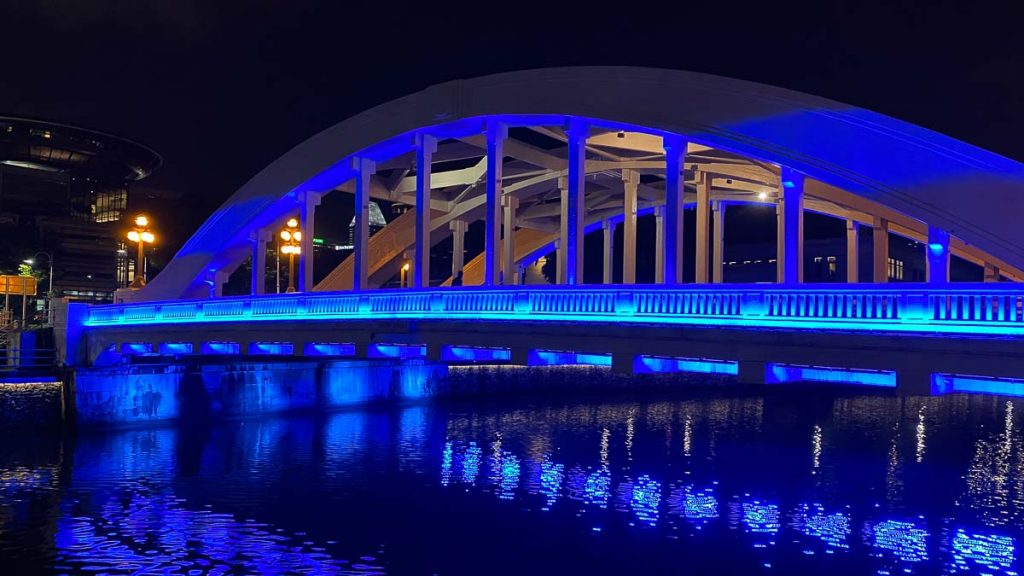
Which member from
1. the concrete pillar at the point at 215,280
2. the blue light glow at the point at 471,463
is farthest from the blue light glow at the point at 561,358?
the concrete pillar at the point at 215,280

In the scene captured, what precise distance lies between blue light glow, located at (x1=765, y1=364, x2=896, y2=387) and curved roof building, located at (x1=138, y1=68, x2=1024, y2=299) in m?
4.45

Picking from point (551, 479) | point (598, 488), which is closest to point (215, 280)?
point (551, 479)

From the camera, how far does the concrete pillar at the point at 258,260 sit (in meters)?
34.7

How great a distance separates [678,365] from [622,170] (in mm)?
18955

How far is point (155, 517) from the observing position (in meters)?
18.7

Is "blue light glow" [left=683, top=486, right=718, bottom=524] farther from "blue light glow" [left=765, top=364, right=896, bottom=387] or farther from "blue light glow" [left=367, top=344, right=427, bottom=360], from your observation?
"blue light glow" [left=367, top=344, right=427, bottom=360]

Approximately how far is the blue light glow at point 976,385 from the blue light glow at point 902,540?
3970mm

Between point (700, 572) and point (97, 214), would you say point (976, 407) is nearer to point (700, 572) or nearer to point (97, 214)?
point (700, 572)

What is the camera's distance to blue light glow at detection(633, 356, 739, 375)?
15953mm

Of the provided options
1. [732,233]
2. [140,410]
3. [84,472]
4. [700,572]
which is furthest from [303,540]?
[732,233]

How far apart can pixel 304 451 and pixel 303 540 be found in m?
9.74

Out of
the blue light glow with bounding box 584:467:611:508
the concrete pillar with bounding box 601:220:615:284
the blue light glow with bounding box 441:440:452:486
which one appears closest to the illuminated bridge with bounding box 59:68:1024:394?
the concrete pillar with bounding box 601:220:615:284

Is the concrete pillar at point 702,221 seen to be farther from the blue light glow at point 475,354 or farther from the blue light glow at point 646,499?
the blue light glow at point 475,354

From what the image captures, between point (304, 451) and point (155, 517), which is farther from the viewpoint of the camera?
point (304, 451)
